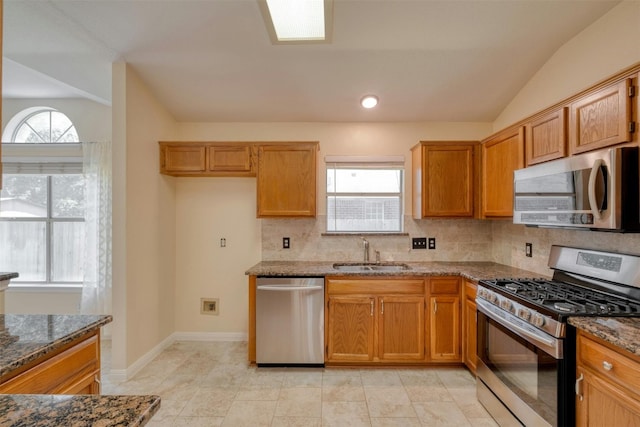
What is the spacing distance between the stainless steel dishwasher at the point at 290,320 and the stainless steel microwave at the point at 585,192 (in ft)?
5.91

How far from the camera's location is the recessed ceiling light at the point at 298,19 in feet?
4.94

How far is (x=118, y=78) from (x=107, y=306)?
2.46 metres

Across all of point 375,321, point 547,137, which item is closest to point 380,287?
point 375,321

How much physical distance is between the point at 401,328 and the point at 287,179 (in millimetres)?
1799

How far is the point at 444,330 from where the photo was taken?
9.43ft

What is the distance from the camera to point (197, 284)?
11.9ft

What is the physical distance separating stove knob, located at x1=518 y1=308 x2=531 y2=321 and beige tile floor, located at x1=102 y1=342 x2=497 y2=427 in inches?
35.1

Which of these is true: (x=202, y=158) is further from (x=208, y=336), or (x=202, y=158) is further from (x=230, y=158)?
(x=208, y=336)

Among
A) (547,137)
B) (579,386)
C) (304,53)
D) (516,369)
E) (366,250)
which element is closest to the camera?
(579,386)

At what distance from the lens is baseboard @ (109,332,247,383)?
2691 millimetres

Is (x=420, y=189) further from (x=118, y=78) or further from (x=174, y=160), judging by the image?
(x=118, y=78)

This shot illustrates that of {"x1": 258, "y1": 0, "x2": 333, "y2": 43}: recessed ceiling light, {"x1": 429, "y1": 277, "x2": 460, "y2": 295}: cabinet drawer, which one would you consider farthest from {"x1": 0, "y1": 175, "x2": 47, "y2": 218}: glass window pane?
{"x1": 429, "y1": 277, "x2": 460, "y2": 295}: cabinet drawer

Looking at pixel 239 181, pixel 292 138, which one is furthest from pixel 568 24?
pixel 239 181

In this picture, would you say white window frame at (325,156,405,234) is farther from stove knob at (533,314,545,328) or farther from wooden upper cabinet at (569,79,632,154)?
stove knob at (533,314,545,328)
